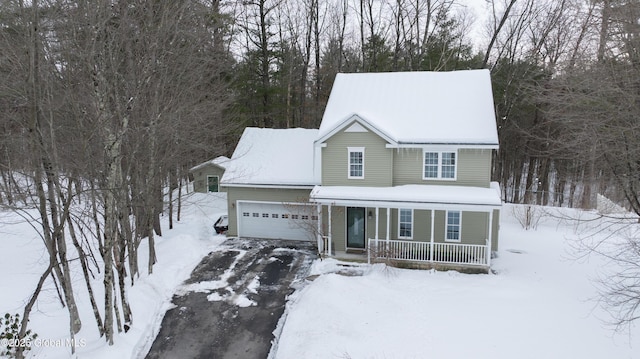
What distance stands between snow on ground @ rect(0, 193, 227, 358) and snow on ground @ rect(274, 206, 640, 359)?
3.74m

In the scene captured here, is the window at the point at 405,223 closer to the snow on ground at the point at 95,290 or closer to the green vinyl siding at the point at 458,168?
the green vinyl siding at the point at 458,168

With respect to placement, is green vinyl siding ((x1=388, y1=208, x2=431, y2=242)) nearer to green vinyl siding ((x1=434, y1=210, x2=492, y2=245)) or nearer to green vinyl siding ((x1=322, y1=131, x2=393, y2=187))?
green vinyl siding ((x1=434, y1=210, x2=492, y2=245))

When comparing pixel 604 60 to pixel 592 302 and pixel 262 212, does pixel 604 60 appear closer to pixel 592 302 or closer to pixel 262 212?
pixel 592 302

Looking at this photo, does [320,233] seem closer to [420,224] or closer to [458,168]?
[420,224]

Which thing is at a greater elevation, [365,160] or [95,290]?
[365,160]

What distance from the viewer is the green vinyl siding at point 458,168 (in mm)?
14578

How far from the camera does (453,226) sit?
14969mm

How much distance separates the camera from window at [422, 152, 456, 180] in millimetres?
14883

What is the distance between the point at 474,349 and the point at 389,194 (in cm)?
616

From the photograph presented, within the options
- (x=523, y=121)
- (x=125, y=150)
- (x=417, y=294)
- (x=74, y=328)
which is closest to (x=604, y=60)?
(x=417, y=294)

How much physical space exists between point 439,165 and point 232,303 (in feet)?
28.2

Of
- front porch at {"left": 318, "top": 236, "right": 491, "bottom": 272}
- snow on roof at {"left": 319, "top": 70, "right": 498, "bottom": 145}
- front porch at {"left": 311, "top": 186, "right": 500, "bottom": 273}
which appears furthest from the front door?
snow on roof at {"left": 319, "top": 70, "right": 498, "bottom": 145}

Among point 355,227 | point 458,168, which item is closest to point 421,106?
point 458,168

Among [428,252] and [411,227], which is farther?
[411,227]
